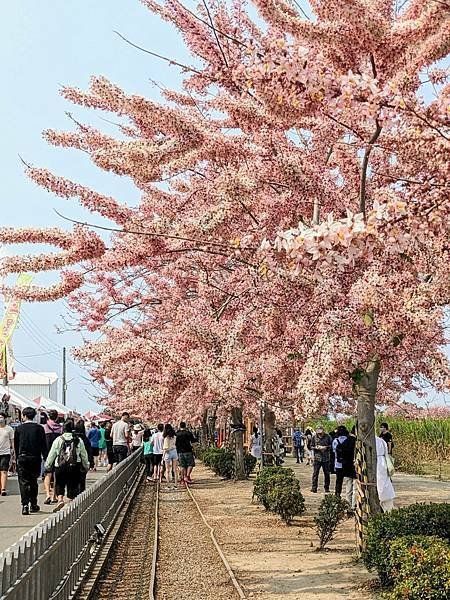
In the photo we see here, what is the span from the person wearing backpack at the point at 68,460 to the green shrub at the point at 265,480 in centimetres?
502

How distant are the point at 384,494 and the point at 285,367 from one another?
2.51 meters

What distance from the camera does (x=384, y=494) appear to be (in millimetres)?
12430

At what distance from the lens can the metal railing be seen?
5.58 meters

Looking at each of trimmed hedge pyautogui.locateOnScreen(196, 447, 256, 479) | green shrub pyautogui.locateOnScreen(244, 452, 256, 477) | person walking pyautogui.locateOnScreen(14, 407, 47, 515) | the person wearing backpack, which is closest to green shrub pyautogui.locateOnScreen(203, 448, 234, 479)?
trimmed hedge pyautogui.locateOnScreen(196, 447, 256, 479)

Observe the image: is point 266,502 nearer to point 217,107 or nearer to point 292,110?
point 217,107

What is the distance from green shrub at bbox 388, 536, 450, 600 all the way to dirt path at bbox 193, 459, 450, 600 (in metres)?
1.22

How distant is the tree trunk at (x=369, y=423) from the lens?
11.5 m

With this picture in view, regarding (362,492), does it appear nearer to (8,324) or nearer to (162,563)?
(162,563)

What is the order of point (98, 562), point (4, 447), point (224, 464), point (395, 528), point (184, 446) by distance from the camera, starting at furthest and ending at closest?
point (224, 464)
point (184, 446)
point (4, 447)
point (98, 562)
point (395, 528)

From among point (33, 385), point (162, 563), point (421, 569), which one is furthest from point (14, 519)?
point (33, 385)

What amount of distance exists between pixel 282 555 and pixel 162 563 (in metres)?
1.80

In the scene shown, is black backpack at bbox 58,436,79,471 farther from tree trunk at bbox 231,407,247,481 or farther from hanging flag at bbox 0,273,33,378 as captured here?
hanging flag at bbox 0,273,33,378

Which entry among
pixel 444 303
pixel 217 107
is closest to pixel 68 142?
pixel 217 107

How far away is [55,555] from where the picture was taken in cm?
763
